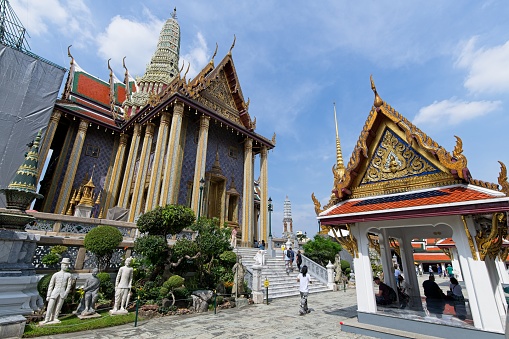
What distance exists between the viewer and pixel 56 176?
15898 mm

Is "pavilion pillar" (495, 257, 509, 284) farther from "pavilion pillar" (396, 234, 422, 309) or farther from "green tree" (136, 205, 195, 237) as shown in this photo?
"green tree" (136, 205, 195, 237)

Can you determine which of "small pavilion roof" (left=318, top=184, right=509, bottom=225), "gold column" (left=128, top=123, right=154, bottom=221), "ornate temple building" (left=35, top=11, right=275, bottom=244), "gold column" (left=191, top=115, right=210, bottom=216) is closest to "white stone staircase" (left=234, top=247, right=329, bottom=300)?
"ornate temple building" (left=35, top=11, right=275, bottom=244)

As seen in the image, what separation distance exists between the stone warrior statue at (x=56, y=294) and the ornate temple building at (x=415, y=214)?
5.83 m

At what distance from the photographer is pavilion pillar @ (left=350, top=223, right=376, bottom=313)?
16.9ft

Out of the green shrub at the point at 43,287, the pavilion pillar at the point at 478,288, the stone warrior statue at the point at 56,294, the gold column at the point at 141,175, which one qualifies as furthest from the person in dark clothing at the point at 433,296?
the gold column at the point at 141,175

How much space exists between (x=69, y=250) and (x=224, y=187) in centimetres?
1018

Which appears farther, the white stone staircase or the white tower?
the white tower

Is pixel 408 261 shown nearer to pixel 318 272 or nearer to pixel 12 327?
pixel 318 272

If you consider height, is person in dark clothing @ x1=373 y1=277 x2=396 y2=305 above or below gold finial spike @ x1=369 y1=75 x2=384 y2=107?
below

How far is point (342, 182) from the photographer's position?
6273 millimetres

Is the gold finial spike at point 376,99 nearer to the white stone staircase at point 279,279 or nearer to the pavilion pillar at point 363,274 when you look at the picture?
the pavilion pillar at point 363,274

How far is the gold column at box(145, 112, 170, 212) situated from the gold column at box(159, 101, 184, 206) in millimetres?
379

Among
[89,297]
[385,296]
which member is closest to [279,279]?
[385,296]

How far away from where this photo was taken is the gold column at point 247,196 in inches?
657
